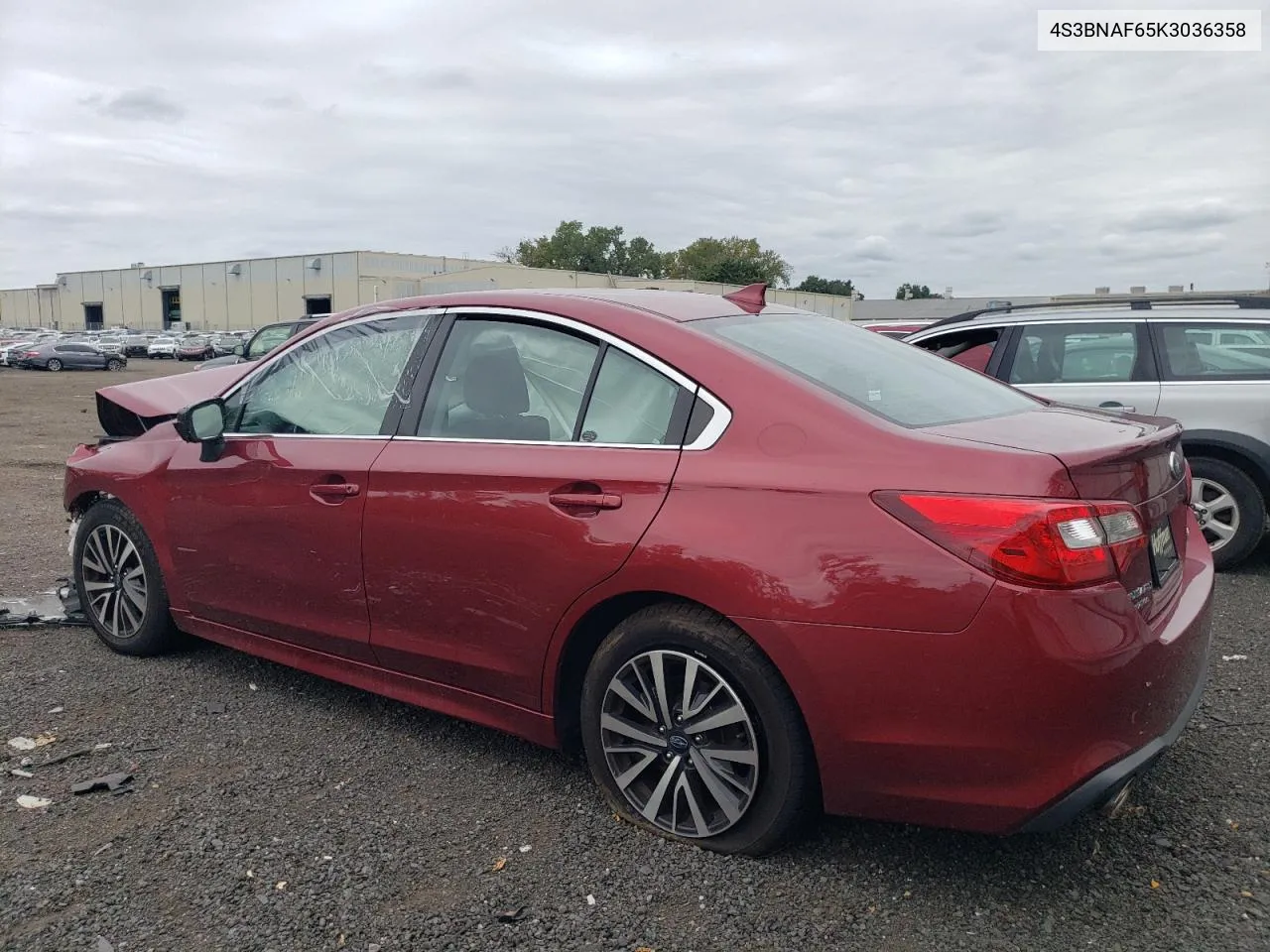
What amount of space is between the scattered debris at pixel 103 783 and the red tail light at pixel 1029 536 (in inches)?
107

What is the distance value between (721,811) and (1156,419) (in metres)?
1.87

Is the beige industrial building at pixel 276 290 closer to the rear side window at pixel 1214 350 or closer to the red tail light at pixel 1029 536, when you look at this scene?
the rear side window at pixel 1214 350

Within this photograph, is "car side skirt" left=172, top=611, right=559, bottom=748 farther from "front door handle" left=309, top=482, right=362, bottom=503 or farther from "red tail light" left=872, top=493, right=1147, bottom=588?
"red tail light" left=872, top=493, right=1147, bottom=588

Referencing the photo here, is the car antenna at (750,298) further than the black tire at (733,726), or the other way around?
the car antenna at (750,298)

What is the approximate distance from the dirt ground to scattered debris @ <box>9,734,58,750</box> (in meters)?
2.23

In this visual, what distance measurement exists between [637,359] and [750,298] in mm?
856

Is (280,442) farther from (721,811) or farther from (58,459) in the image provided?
(58,459)

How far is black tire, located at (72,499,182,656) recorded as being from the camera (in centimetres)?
446

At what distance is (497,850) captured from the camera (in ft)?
9.90

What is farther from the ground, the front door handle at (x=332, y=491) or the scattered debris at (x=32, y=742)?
the front door handle at (x=332, y=491)

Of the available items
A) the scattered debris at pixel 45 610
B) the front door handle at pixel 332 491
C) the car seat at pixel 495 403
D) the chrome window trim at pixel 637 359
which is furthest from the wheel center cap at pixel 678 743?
the scattered debris at pixel 45 610

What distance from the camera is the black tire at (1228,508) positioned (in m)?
6.16

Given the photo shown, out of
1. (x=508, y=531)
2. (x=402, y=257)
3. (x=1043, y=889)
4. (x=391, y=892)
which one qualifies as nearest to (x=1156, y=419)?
(x=1043, y=889)

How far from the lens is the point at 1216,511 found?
6.27 meters
